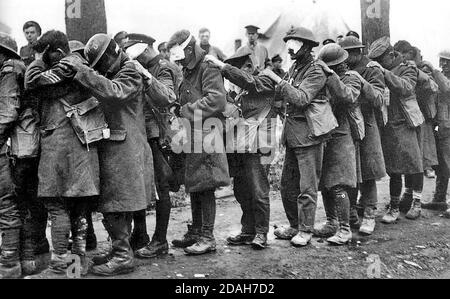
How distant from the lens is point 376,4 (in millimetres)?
7793

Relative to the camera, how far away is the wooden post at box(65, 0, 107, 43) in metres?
6.04

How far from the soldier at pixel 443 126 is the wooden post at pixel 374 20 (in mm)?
917

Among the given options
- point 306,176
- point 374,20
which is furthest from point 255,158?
point 374,20

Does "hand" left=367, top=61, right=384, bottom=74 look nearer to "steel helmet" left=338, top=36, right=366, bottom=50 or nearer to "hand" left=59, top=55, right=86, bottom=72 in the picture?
"steel helmet" left=338, top=36, right=366, bottom=50

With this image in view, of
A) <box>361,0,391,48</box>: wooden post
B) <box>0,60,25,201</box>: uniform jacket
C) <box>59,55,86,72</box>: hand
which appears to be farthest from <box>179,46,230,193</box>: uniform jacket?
<box>361,0,391,48</box>: wooden post

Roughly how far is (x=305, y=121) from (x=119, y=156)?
6.77 feet

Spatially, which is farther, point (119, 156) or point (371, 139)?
point (371, 139)

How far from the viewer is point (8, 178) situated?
14.3ft

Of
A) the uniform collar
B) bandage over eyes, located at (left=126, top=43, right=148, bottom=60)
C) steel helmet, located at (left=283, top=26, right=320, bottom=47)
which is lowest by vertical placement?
the uniform collar

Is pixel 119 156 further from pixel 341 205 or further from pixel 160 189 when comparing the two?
pixel 341 205

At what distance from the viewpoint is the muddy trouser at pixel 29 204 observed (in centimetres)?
449

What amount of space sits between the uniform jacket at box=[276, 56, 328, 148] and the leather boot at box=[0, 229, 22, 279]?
9.41 feet

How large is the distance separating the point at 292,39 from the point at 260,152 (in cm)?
126

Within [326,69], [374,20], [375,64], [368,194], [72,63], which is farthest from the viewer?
[374,20]
